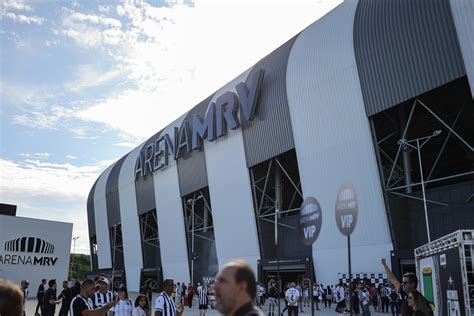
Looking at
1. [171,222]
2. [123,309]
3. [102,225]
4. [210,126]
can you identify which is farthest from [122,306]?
[102,225]

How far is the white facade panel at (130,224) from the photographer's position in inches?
1953

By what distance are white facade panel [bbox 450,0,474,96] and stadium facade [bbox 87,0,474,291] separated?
0.04 metres

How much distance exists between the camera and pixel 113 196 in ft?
183

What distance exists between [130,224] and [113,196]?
6291 millimetres

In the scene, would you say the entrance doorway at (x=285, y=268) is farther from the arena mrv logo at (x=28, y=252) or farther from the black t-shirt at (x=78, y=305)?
the arena mrv logo at (x=28, y=252)

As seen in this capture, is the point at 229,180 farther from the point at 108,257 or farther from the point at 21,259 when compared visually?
the point at 108,257

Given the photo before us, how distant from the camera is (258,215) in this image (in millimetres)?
31016

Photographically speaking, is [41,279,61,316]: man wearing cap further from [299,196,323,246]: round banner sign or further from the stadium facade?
[299,196,323,246]: round banner sign

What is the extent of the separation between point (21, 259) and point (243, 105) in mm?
25500

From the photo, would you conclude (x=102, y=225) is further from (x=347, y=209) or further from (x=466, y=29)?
(x=347, y=209)

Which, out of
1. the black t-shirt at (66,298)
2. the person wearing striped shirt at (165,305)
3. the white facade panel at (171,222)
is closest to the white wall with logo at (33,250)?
the white facade panel at (171,222)

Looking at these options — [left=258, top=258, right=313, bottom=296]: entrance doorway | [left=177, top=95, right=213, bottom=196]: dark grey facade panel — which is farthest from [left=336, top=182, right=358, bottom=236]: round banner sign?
[left=177, top=95, right=213, bottom=196]: dark grey facade panel

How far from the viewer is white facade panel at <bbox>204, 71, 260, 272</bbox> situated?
104 ft

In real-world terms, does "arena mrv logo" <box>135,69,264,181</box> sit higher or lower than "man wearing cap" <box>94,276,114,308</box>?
higher
